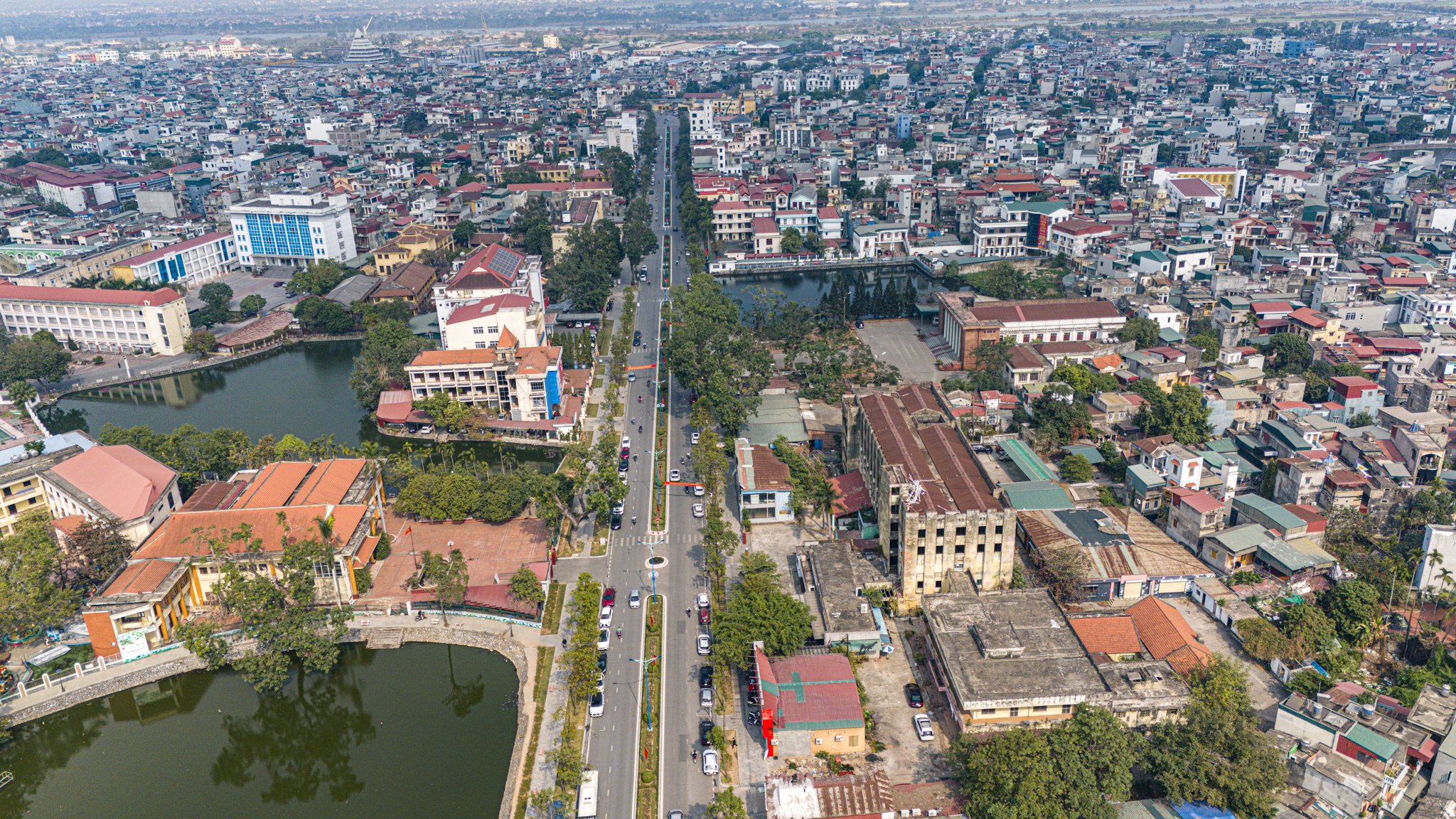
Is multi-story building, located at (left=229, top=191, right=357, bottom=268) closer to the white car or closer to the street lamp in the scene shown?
the street lamp

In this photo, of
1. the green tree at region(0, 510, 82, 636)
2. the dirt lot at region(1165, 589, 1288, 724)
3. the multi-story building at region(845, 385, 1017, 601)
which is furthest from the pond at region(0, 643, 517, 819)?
the dirt lot at region(1165, 589, 1288, 724)

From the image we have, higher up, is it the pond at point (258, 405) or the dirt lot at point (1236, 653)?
the pond at point (258, 405)

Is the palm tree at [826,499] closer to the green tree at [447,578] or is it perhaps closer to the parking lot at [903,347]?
the green tree at [447,578]

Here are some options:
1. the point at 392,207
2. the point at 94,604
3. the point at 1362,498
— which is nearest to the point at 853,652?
the point at 1362,498

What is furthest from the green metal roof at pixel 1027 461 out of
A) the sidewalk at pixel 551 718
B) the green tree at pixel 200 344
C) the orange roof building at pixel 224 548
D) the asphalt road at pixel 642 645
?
the green tree at pixel 200 344

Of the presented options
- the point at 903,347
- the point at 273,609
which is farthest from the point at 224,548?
the point at 903,347

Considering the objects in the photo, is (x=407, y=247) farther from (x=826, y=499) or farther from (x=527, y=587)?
(x=826, y=499)

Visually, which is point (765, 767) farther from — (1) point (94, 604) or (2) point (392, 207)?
(2) point (392, 207)
